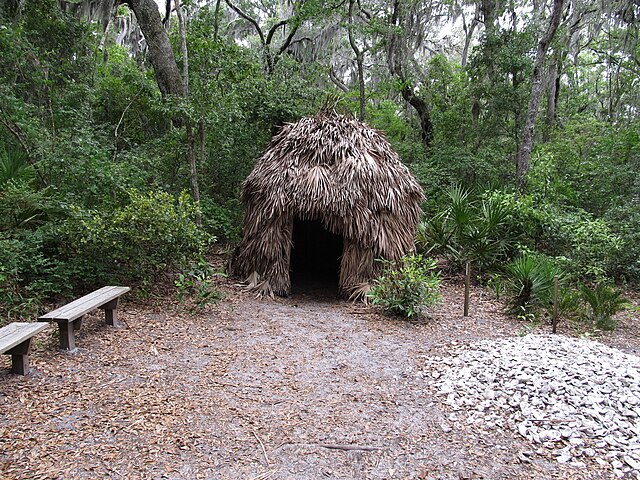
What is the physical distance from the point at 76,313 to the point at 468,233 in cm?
672

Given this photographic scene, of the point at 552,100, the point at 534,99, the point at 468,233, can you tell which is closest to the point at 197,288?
the point at 468,233

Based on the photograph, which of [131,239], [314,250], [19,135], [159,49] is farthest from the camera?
[314,250]

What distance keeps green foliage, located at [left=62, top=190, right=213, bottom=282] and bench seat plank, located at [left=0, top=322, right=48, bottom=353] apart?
75.1 inches

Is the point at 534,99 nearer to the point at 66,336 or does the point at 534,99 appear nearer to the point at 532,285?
the point at 532,285

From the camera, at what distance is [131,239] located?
232 inches

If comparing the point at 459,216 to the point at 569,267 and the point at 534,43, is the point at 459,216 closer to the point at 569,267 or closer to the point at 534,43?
the point at 569,267

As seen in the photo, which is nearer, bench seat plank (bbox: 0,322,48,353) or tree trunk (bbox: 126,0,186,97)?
bench seat plank (bbox: 0,322,48,353)

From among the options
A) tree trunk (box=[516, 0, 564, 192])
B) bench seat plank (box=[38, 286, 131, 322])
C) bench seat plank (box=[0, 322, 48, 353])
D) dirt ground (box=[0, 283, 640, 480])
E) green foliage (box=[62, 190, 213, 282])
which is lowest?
dirt ground (box=[0, 283, 640, 480])

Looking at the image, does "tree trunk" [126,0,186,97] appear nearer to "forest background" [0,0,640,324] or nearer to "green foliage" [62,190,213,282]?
"forest background" [0,0,640,324]

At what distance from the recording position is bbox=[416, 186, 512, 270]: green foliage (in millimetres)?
8547

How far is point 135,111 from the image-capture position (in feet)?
34.8

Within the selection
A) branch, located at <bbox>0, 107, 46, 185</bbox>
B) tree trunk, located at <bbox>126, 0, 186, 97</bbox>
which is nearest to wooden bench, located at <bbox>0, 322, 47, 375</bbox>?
branch, located at <bbox>0, 107, 46, 185</bbox>

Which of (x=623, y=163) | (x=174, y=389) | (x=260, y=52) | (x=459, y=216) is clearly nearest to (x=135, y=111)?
(x=260, y=52)

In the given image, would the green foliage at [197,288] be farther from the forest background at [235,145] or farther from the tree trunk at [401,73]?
the tree trunk at [401,73]
